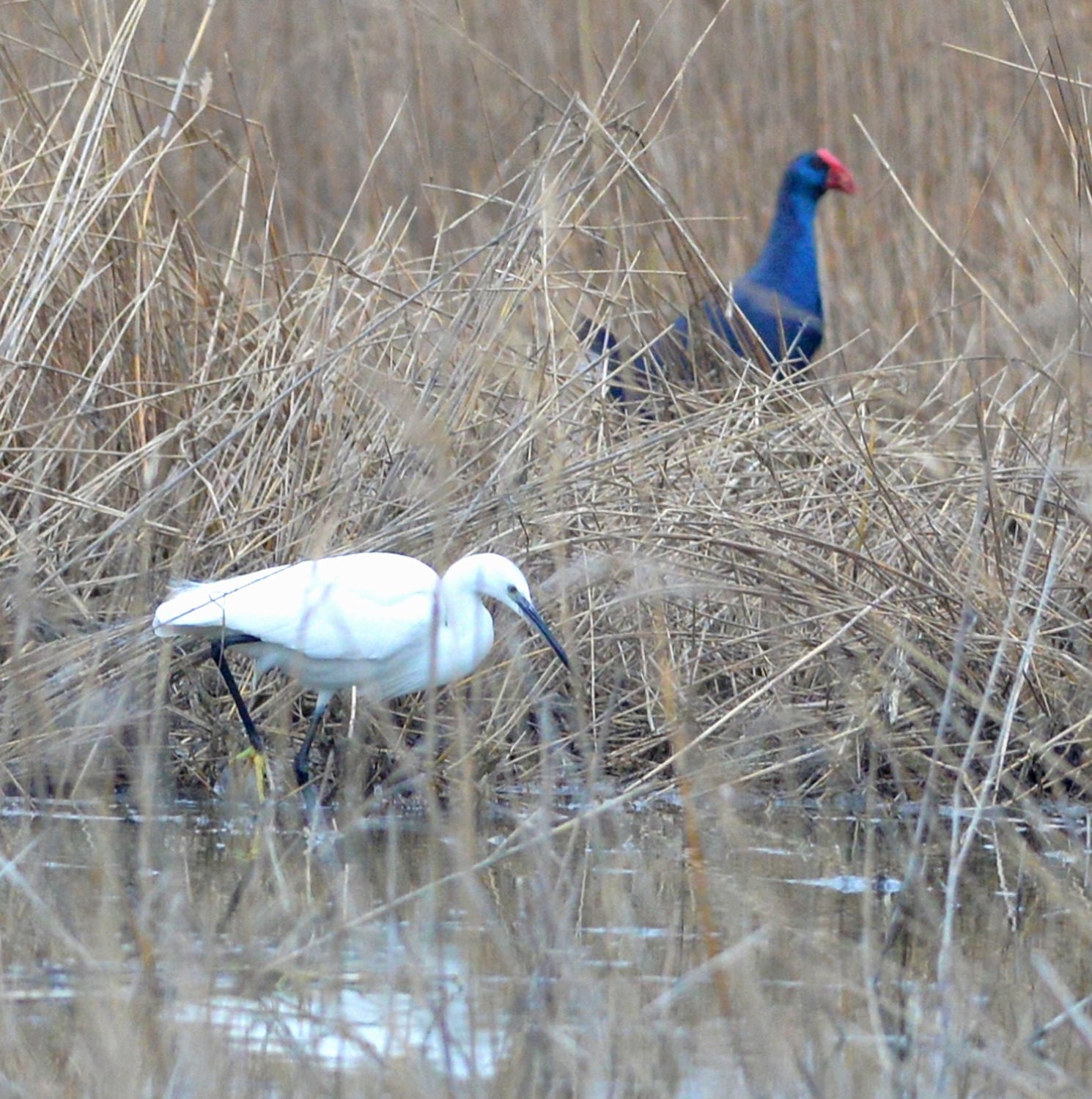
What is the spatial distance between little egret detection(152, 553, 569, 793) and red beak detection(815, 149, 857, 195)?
9.77 ft

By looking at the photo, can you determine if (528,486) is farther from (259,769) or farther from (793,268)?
(793,268)

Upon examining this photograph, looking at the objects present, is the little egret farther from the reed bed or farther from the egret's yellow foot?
the reed bed

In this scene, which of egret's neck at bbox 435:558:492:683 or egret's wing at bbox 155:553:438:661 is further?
egret's neck at bbox 435:558:492:683

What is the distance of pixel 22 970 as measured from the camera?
95.8 inches

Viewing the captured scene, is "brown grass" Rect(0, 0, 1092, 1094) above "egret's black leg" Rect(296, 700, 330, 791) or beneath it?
above

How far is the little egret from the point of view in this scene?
340 centimetres

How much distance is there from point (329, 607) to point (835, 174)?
331 centimetres

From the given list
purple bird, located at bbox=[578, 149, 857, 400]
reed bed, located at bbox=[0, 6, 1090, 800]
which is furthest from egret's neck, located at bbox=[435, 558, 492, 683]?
purple bird, located at bbox=[578, 149, 857, 400]

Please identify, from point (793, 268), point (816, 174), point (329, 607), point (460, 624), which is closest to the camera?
point (329, 607)

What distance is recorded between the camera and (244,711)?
359 cm

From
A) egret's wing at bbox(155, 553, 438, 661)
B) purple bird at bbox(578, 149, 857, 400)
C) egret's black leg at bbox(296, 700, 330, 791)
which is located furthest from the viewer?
purple bird at bbox(578, 149, 857, 400)

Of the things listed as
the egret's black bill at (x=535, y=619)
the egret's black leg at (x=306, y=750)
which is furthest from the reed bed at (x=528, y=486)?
the egret's black leg at (x=306, y=750)

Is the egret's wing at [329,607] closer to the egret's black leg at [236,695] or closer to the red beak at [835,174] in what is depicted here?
the egret's black leg at [236,695]

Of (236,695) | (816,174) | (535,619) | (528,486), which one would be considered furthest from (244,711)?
(816,174)
